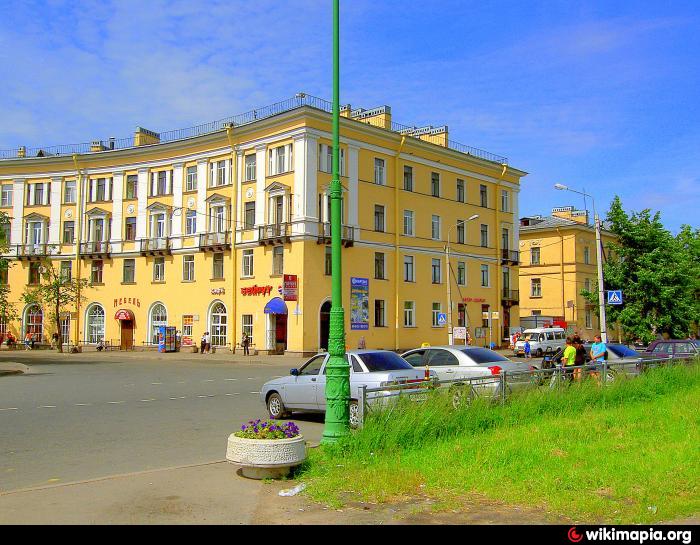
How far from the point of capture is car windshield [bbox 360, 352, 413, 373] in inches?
554

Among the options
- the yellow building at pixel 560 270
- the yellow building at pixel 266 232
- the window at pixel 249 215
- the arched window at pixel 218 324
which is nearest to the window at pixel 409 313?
the yellow building at pixel 266 232

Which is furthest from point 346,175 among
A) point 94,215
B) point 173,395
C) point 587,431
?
point 587,431

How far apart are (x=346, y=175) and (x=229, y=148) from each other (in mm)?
8517

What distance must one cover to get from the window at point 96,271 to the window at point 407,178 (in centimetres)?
2400

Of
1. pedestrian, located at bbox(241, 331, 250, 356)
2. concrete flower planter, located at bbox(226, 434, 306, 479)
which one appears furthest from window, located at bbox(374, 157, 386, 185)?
concrete flower planter, located at bbox(226, 434, 306, 479)

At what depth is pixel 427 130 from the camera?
55594 mm

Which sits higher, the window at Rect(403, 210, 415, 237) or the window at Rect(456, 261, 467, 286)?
the window at Rect(403, 210, 415, 237)

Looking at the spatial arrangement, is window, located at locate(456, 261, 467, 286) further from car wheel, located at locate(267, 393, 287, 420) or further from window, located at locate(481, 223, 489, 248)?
car wheel, located at locate(267, 393, 287, 420)

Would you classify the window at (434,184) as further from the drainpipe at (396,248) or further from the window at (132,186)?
the window at (132,186)

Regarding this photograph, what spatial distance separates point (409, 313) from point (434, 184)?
10.1m

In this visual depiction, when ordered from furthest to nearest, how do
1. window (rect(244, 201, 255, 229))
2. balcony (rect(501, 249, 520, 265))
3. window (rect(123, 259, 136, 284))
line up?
balcony (rect(501, 249, 520, 265))
window (rect(123, 259, 136, 284))
window (rect(244, 201, 255, 229))

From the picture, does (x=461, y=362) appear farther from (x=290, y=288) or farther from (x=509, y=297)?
(x=509, y=297)

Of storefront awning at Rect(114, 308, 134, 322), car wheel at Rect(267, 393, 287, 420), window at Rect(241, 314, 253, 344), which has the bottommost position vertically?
car wheel at Rect(267, 393, 287, 420)

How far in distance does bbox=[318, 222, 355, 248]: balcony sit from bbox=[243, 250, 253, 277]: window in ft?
17.9
